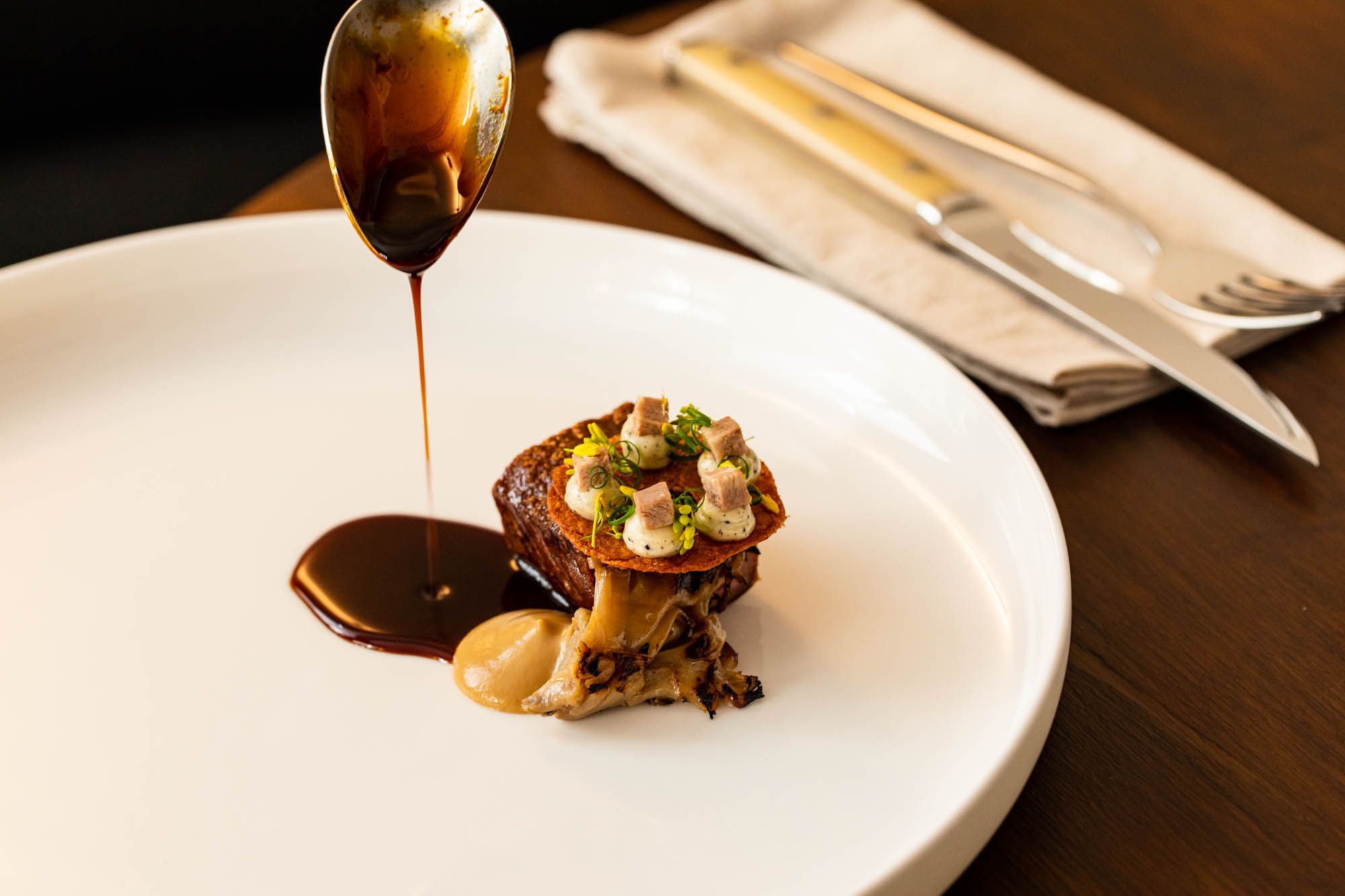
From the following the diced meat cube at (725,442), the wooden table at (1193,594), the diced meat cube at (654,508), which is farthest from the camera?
the diced meat cube at (725,442)

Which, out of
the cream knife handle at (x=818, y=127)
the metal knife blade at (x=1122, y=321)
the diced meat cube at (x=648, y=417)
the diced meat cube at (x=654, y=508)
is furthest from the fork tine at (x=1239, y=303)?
the diced meat cube at (x=654, y=508)

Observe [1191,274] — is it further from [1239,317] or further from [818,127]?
[818,127]

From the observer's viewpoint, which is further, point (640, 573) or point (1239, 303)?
point (1239, 303)

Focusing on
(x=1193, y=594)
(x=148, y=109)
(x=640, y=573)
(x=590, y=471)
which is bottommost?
(x=148, y=109)

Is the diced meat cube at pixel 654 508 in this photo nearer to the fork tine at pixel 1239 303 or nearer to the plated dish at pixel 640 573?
the plated dish at pixel 640 573

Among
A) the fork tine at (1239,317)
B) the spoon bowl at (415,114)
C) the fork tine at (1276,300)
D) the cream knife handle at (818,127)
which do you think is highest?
the spoon bowl at (415,114)

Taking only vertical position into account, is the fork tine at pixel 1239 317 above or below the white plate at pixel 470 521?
above

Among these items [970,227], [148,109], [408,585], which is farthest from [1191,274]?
[148,109]
